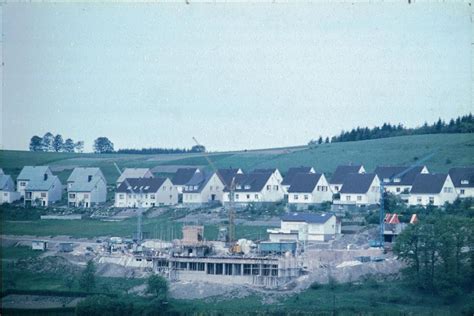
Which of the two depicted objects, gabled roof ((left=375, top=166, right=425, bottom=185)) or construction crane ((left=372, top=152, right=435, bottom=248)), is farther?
gabled roof ((left=375, top=166, right=425, bottom=185))

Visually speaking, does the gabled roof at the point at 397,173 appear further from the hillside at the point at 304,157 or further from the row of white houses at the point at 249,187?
the hillside at the point at 304,157

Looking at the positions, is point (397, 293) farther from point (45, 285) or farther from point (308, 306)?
point (45, 285)

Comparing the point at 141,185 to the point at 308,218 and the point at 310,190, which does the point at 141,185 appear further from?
the point at 308,218

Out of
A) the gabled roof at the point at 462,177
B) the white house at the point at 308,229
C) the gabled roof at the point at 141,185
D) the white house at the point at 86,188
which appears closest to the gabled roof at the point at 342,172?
the gabled roof at the point at 462,177

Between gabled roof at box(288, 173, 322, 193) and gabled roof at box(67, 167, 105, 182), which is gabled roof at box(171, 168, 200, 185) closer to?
gabled roof at box(67, 167, 105, 182)

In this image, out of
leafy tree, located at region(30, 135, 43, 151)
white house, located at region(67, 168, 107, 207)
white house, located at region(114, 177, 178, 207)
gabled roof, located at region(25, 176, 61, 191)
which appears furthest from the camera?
leafy tree, located at region(30, 135, 43, 151)

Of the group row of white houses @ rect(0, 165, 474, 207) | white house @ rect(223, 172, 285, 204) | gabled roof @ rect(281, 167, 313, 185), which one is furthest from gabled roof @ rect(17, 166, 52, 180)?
gabled roof @ rect(281, 167, 313, 185)

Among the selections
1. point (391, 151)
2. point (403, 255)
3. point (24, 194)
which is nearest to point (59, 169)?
point (24, 194)
